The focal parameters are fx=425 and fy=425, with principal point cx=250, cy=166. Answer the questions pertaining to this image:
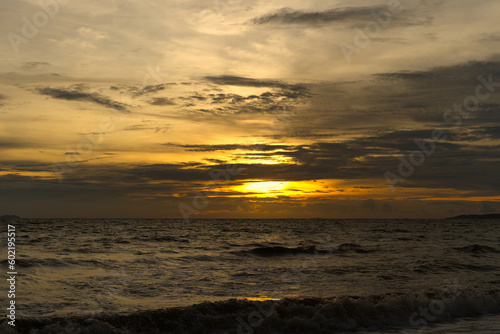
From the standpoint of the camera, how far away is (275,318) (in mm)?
13414

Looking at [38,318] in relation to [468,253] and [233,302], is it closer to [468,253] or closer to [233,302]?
[233,302]

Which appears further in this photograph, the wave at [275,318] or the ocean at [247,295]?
the ocean at [247,295]

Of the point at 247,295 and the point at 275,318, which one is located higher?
the point at 275,318

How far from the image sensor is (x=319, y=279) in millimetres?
21312

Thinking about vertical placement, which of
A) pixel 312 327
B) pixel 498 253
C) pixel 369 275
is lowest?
pixel 498 253

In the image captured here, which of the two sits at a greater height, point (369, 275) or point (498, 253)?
point (369, 275)

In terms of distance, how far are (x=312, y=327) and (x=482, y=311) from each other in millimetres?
7477

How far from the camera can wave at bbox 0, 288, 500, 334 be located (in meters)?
12.6

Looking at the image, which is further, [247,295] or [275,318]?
[247,295]

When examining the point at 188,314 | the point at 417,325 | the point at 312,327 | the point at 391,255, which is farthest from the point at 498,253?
the point at 188,314

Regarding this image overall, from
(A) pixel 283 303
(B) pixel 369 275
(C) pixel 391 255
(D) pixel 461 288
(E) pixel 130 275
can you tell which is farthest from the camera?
(C) pixel 391 255

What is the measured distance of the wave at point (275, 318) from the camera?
12.6m

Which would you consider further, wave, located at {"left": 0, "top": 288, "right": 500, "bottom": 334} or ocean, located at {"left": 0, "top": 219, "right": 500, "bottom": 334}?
ocean, located at {"left": 0, "top": 219, "right": 500, "bottom": 334}

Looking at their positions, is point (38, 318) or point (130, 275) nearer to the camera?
point (38, 318)
